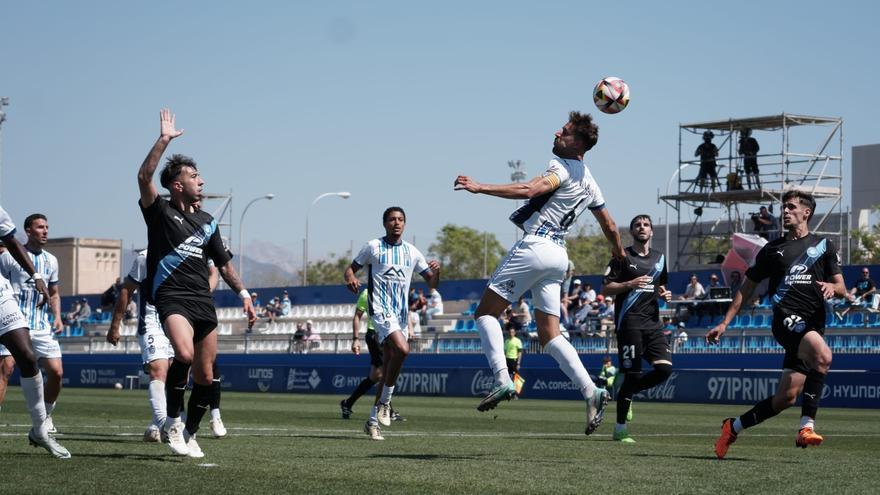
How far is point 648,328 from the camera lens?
1295cm

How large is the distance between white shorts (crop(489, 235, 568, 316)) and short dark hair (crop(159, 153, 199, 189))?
2498 millimetres

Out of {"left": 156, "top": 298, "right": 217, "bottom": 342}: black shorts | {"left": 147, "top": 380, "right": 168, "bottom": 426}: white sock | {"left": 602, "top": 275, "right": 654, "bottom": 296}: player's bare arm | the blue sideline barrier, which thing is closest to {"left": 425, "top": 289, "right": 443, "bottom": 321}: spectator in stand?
the blue sideline barrier

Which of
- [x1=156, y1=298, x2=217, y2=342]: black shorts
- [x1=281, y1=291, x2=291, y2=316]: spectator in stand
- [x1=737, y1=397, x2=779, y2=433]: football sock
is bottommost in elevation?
[x1=281, y1=291, x2=291, y2=316]: spectator in stand

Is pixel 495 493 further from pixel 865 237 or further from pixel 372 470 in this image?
pixel 865 237

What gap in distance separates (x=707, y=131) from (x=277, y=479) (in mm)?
36672

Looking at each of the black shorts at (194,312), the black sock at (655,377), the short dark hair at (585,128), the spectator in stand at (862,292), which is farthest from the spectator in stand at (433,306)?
the black shorts at (194,312)

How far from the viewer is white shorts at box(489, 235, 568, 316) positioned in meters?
9.73

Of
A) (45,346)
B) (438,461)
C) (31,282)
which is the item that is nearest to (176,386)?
(438,461)

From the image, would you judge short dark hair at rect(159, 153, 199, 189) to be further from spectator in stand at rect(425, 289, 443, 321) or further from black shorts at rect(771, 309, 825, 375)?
spectator in stand at rect(425, 289, 443, 321)

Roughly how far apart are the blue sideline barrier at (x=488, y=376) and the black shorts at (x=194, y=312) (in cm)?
1817

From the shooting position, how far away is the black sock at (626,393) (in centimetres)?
1252

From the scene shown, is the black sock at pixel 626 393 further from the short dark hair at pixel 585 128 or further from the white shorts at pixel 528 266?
the short dark hair at pixel 585 128

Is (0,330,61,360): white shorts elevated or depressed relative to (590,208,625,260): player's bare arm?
depressed

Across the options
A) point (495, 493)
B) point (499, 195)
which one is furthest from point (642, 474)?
point (499, 195)
